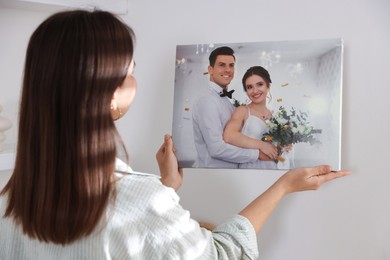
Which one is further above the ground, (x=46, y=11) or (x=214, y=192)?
(x=46, y=11)

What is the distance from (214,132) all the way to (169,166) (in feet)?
0.58

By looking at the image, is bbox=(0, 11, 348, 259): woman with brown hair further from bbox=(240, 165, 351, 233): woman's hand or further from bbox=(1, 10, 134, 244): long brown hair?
bbox=(240, 165, 351, 233): woman's hand

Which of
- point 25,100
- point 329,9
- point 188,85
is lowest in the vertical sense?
point 25,100

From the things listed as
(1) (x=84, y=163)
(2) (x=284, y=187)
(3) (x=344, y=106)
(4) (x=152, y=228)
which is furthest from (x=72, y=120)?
(3) (x=344, y=106)

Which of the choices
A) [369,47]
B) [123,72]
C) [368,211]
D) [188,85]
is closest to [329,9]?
[369,47]

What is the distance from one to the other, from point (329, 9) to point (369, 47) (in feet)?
0.53

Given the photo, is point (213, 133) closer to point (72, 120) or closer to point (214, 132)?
point (214, 132)

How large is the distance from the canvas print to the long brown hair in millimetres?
638

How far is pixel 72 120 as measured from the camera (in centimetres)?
77

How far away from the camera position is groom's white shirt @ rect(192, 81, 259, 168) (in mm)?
1400

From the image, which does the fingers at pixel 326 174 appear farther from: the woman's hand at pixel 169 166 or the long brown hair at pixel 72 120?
the long brown hair at pixel 72 120

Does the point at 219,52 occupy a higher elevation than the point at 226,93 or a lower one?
higher

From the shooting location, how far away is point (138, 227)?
0.79 m

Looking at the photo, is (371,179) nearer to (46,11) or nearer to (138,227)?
(138,227)
